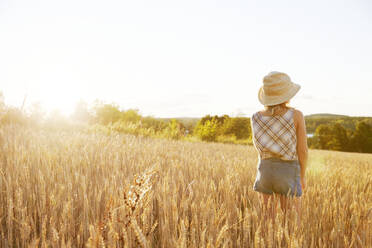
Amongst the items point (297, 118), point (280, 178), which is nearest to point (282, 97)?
point (297, 118)

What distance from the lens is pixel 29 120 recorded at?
8.79 m

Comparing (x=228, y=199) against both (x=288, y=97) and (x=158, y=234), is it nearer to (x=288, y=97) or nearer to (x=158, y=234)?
(x=158, y=234)

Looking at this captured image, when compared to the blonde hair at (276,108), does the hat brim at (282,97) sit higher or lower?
higher

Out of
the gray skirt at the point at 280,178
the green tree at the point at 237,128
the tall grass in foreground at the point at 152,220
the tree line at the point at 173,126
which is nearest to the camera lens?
the tall grass in foreground at the point at 152,220

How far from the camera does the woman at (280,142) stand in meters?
1.98

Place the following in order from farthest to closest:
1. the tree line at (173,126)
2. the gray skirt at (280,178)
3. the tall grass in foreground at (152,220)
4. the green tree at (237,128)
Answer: the green tree at (237,128) → the tree line at (173,126) → the gray skirt at (280,178) → the tall grass in foreground at (152,220)

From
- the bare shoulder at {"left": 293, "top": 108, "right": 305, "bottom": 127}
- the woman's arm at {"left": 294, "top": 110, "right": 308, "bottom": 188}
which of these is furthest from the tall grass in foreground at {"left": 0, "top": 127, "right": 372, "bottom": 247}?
the bare shoulder at {"left": 293, "top": 108, "right": 305, "bottom": 127}

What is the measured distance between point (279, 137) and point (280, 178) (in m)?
0.33

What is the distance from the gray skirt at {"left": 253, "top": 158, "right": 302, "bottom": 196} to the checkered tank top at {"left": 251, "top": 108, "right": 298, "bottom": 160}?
60 millimetres

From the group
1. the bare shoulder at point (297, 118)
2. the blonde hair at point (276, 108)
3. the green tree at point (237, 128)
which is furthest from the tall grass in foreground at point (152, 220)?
the green tree at point (237, 128)

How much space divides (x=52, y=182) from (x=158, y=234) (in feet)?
3.75

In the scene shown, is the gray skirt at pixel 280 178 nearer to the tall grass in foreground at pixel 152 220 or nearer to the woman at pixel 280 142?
the woman at pixel 280 142

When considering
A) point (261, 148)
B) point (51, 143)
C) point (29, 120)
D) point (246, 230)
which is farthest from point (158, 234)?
point (29, 120)

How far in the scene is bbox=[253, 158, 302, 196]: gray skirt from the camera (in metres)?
1.96
